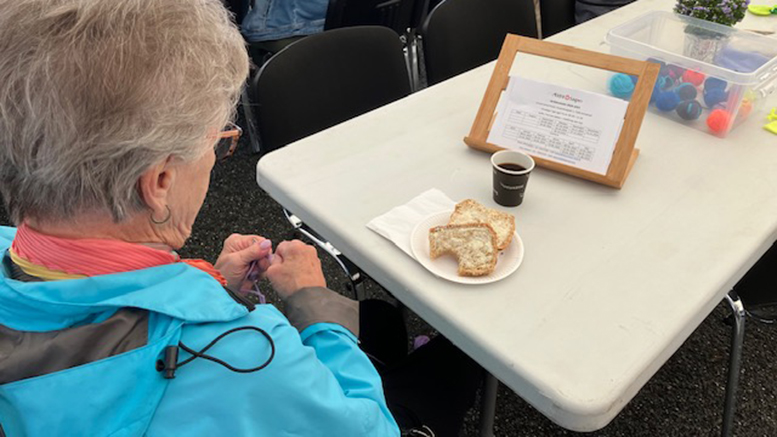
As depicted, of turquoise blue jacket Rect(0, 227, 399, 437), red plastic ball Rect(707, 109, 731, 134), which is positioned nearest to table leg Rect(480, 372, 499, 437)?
turquoise blue jacket Rect(0, 227, 399, 437)

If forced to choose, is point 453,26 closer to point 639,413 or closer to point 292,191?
point 292,191

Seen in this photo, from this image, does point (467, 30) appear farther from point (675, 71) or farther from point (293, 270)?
point (293, 270)

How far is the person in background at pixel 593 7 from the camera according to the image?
2.41m

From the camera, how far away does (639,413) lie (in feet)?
5.31

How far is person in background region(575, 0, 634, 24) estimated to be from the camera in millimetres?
2410

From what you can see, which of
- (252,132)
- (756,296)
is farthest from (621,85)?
(252,132)

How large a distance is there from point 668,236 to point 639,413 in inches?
31.4

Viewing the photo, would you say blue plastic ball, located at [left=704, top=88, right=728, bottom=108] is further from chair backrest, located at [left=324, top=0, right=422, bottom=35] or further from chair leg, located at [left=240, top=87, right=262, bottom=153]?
chair leg, located at [left=240, top=87, right=262, bottom=153]

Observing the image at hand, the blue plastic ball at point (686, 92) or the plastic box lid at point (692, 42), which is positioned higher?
the plastic box lid at point (692, 42)

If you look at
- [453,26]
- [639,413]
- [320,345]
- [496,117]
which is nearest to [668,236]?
[496,117]

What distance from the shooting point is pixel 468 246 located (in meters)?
0.98

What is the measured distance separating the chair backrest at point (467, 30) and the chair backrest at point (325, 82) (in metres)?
0.16

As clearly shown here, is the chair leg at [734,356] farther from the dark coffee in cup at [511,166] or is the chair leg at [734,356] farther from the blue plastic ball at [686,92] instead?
the dark coffee in cup at [511,166]

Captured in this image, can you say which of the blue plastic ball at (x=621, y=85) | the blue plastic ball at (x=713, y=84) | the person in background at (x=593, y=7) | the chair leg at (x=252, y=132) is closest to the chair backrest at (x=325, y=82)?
the blue plastic ball at (x=621, y=85)
